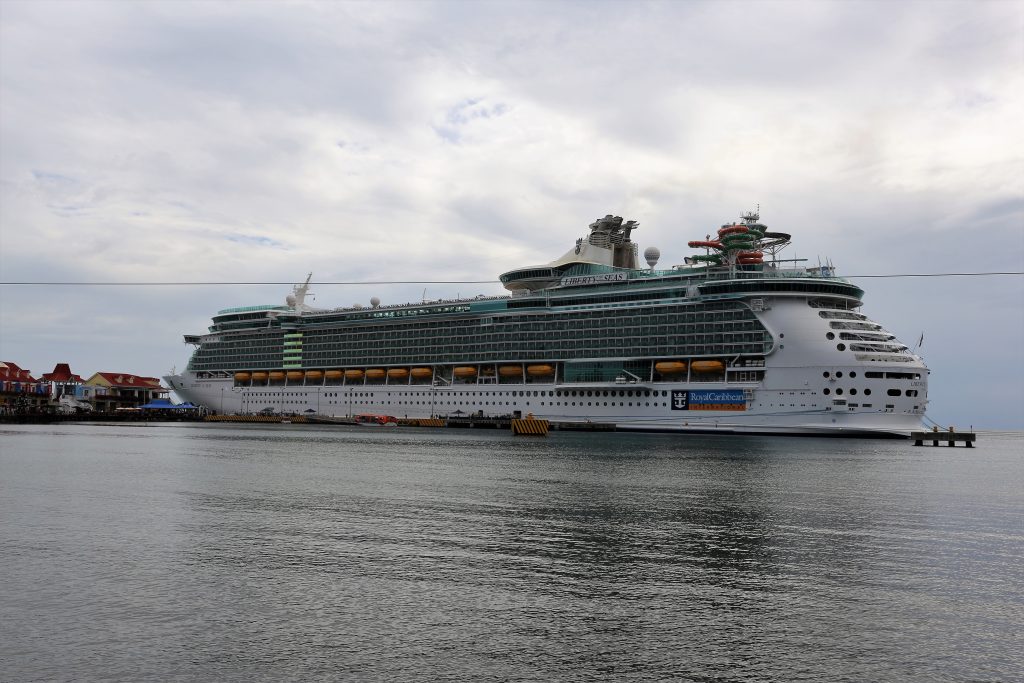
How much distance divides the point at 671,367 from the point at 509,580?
236 ft

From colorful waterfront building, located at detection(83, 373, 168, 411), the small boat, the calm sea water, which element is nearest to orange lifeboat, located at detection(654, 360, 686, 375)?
the small boat

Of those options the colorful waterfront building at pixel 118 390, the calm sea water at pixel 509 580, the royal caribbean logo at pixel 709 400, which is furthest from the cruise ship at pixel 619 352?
the colorful waterfront building at pixel 118 390

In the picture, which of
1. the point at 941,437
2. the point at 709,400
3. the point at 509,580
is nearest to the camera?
the point at 509,580

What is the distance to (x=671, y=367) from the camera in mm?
88500

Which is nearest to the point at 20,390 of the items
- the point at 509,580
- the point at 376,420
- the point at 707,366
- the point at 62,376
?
the point at 62,376

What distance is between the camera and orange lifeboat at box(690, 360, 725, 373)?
8494 centimetres

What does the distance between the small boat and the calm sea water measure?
74634 mm

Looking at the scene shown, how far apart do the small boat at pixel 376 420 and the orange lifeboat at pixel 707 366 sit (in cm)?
4566

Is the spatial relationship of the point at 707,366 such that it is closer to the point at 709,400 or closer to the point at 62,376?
the point at 709,400

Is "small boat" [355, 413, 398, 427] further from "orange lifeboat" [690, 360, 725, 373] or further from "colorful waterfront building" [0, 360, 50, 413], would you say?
"colorful waterfront building" [0, 360, 50, 413]

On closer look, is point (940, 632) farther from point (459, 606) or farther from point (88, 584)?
point (88, 584)

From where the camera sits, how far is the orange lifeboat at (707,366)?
84.9 meters

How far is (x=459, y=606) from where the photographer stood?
1681 centimetres

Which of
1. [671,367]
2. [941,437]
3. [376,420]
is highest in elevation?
[671,367]
